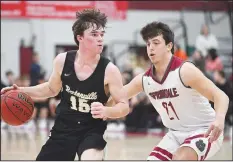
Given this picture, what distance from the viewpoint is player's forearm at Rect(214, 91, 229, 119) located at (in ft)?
13.9

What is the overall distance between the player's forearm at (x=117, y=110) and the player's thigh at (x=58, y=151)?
52 centimetres

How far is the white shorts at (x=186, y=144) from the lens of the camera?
4.71 m

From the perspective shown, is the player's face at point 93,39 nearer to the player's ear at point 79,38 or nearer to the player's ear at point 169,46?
the player's ear at point 79,38

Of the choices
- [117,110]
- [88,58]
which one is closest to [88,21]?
[88,58]

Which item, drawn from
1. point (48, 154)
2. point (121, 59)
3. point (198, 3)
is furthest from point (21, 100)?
point (121, 59)

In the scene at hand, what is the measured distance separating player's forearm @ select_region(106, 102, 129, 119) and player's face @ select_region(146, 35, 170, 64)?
1.76 feet

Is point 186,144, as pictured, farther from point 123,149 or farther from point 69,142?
point 123,149

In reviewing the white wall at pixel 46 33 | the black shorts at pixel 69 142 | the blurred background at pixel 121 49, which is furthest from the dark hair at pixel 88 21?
the white wall at pixel 46 33

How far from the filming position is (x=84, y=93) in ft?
15.7

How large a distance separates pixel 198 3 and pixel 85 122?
1094 centimetres

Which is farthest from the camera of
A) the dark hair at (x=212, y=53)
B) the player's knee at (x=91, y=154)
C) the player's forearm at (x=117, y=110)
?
the dark hair at (x=212, y=53)

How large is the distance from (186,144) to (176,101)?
0.40 m

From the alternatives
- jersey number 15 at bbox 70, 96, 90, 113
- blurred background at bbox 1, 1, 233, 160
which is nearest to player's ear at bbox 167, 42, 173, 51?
jersey number 15 at bbox 70, 96, 90, 113

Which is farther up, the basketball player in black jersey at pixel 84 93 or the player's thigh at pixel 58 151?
the basketball player in black jersey at pixel 84 93
